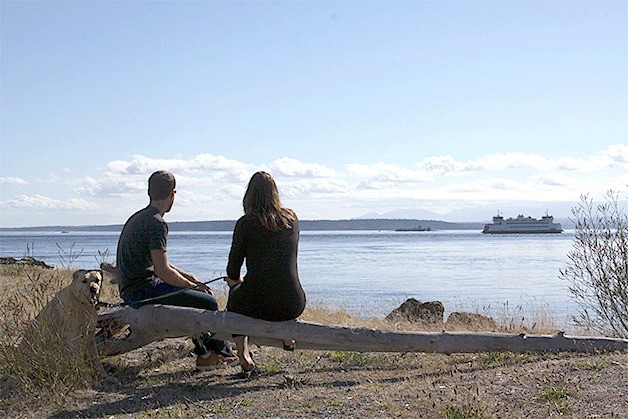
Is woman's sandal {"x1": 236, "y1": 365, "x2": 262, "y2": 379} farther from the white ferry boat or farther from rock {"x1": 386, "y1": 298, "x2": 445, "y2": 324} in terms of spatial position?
the white ferry boat

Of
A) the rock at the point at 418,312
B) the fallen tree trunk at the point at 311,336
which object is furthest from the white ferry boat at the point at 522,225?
the fallen tree trunk at the point at 311,336

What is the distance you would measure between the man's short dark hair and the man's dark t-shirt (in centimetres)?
13

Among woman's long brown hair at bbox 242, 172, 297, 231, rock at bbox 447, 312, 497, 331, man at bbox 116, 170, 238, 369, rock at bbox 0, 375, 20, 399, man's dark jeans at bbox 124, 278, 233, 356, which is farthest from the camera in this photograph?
rock at bbox 447, 312, 497, 331

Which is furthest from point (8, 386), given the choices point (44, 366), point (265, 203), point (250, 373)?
point (265, 203)

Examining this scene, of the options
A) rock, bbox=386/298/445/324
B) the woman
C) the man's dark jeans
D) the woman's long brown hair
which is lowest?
rock, bbox=386/298/445/324

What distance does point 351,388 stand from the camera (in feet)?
20.8

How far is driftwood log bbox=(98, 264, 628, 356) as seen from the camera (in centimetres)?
679

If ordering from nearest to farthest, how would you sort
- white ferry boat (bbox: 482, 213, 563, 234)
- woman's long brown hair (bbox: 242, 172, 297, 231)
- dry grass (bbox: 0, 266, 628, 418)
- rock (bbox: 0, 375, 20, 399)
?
dry grass (bbox: 0, 266, 628, 418) → rock (bbox: 0, 375, 20, 399) → woman's long brown hair (bbox: 242, 172, 297, 231) → white ferry boat (bbox: 482, 213, 563, 234)

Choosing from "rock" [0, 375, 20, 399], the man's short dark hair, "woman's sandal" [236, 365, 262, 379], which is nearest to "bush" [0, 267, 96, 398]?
"rock" [0, 375, 20, 399]

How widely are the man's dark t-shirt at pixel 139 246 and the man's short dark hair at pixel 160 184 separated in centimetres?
13

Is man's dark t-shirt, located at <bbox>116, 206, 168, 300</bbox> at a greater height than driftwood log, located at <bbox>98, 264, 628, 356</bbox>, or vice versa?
man's dark t-shirt, located at <bbox>116, 206, 168, 300</bbox>

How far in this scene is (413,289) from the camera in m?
25.7

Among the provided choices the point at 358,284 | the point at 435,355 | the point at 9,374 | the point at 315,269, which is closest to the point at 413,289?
the point at 358,284

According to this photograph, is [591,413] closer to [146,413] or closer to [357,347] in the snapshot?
[357,347]
